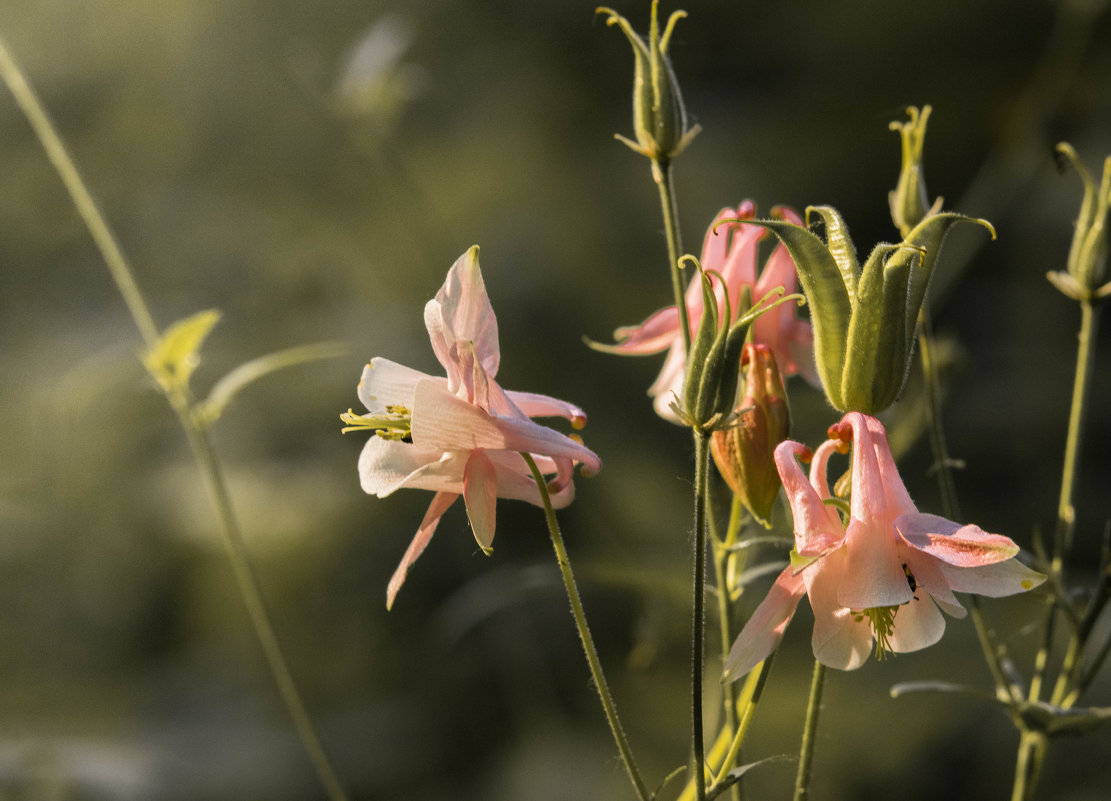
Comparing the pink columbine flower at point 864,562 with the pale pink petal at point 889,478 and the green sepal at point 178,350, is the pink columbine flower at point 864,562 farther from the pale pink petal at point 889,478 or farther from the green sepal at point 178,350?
the green sepal at point 178,350

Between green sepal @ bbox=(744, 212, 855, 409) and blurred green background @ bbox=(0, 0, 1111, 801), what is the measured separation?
1072 mm

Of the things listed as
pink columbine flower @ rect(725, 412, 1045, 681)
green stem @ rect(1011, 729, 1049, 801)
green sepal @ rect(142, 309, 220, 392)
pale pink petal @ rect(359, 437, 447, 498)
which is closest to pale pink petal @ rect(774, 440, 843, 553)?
pink columbine flower @ rect(725, 412, 1045, 681)

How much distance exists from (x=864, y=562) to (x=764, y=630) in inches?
1.4

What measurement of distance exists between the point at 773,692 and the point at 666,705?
17 centimetres

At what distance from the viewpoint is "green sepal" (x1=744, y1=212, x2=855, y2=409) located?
251 millimetres

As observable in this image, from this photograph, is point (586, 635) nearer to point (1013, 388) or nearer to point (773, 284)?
point (773, 284)

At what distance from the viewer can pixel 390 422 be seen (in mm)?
349

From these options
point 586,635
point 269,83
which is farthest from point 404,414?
point 269,83

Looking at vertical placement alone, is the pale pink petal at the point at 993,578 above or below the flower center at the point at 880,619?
above

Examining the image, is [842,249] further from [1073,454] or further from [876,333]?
[1073,454]

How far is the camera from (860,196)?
1.50 meters

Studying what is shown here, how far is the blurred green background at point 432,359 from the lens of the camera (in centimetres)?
140

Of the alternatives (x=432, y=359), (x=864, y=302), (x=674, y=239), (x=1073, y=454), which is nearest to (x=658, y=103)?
(x=674, y=239)

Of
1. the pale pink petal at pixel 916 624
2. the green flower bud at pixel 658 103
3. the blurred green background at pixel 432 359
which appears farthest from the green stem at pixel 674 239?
the blurred green background at pixel 432 359
